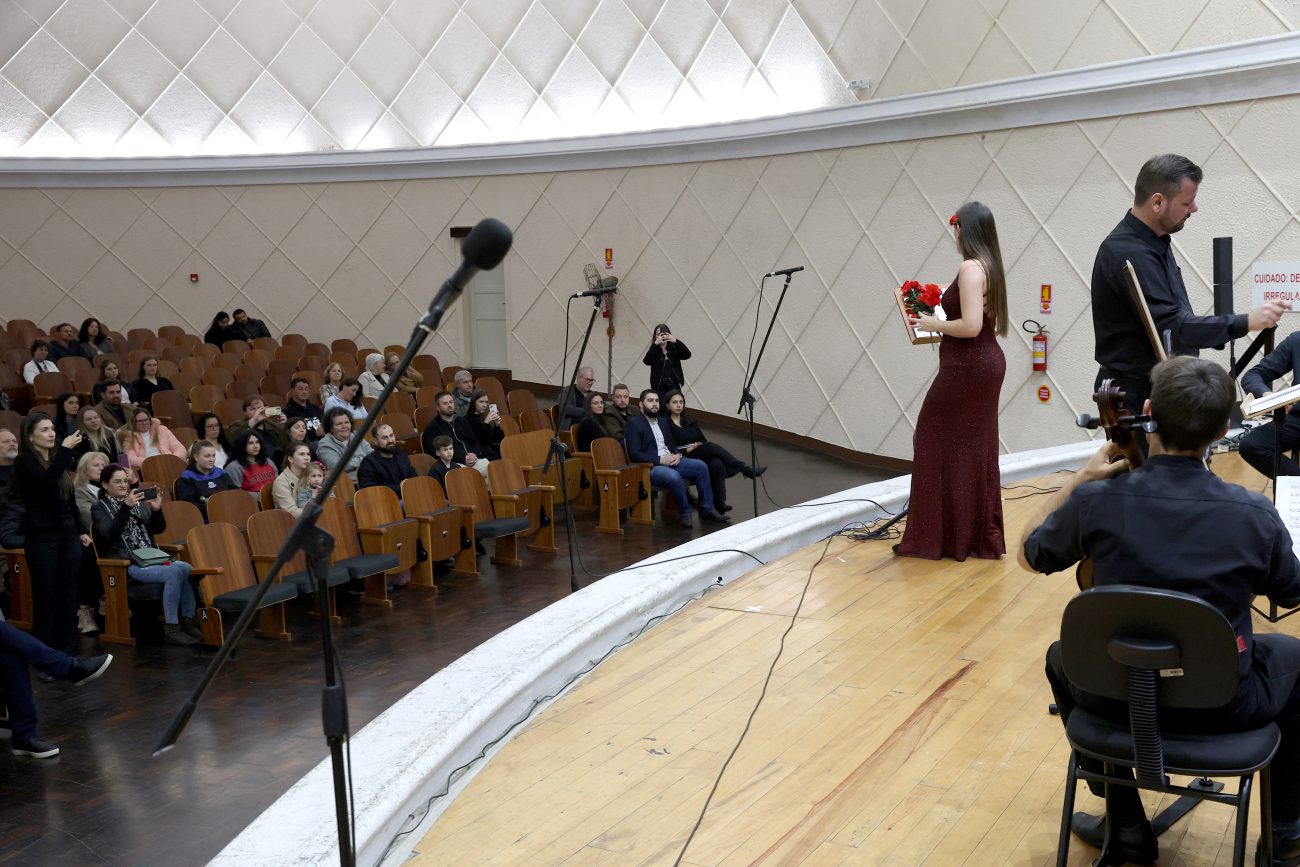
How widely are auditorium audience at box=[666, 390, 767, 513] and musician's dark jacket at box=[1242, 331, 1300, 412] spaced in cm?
366

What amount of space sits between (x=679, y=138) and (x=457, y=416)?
402 centimetres

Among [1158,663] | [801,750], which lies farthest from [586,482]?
[1158,663]

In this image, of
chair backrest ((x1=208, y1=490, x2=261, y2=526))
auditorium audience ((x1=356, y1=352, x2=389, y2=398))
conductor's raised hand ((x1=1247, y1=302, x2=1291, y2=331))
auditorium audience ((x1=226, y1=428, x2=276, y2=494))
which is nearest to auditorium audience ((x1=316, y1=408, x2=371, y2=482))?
auditorium audience ((x1=226, y1=428, x2=276, y2=494))

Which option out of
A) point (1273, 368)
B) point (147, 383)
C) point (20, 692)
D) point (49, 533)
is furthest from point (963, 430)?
point (147, 383)

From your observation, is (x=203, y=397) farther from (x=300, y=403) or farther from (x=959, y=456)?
(x=959, y=456)

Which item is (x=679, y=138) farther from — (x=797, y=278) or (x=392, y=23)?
(x=392, y=23)

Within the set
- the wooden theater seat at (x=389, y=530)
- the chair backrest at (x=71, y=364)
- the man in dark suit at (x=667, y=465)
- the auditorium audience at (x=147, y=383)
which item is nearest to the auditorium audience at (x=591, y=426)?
the man in dark suit at (x=667, y=465)

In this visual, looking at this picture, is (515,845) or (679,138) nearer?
(515,845)

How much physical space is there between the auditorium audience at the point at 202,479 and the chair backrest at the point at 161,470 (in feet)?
1.79

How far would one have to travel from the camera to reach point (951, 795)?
2711 millimetres

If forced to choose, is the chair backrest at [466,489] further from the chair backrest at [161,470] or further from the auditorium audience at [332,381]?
the auditorium audience at [332,381]

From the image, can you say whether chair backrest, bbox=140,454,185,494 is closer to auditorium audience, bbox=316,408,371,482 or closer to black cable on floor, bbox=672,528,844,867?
auditorium audience, bbox=316,408,371,482

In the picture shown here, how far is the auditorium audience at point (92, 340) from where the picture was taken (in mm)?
11086

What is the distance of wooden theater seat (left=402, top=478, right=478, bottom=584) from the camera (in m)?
6.66
